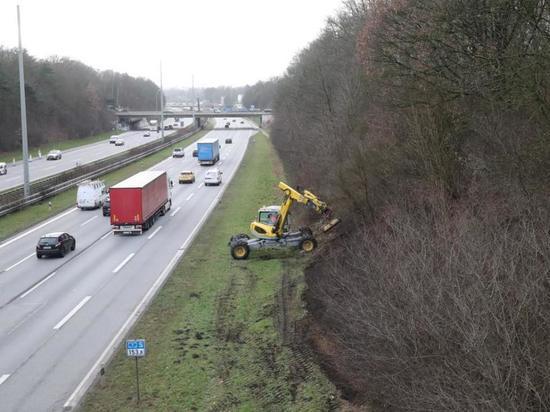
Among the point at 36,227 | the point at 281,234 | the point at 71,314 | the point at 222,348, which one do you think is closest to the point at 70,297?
the point at 71,314

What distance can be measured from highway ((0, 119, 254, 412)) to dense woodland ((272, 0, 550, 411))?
7.03 meters

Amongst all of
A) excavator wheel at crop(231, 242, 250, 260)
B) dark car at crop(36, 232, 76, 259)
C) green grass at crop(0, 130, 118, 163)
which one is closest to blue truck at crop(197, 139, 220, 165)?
green grass at crop(0, 130, 118, 163)

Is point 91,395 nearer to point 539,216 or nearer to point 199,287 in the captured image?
point 199,287

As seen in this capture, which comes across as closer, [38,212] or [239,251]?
[239,251]

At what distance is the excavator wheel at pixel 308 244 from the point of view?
3011cm

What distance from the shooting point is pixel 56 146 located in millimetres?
105625

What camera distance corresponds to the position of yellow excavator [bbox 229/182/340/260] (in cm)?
3009

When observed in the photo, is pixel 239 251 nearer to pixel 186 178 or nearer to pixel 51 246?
pixel 51 246

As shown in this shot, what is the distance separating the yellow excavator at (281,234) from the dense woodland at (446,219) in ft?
3.49

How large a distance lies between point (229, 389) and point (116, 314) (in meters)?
7.93

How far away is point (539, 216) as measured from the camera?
1330 centimetres

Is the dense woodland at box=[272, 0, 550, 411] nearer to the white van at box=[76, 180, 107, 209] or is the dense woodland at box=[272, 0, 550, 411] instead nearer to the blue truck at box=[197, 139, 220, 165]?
the white van at box=[76, 180, 107, 209]

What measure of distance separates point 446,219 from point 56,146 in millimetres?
99842

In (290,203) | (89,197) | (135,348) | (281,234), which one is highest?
(290,203)
